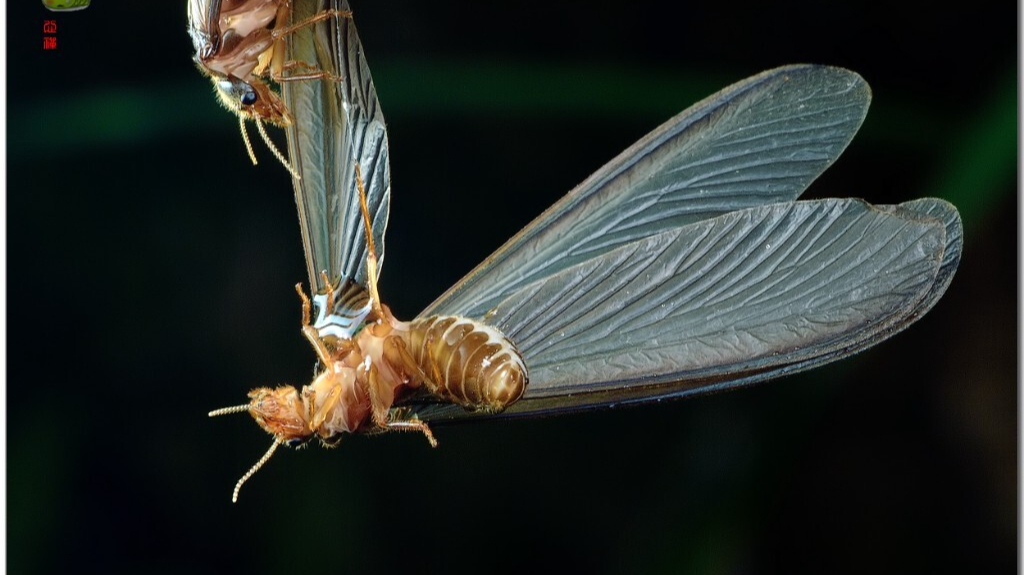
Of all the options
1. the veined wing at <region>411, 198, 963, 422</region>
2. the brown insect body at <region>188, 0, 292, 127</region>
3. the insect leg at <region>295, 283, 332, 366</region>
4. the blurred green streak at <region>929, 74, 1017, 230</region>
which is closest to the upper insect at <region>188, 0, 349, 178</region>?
the brown insect body at <region>188, 0, 292, 127</region>

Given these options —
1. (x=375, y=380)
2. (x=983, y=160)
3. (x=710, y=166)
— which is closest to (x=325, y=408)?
(x=375, y=380)

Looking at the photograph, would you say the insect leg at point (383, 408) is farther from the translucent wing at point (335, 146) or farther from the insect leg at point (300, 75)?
the insect leg at point (300, 75)

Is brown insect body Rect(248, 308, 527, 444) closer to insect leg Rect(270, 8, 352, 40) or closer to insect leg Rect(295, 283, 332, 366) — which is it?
insect leg Rect(295, 283, 332, 366)

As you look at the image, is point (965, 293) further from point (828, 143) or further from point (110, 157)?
point (110, 157)

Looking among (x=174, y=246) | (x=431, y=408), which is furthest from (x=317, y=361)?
(x=174, y=246)

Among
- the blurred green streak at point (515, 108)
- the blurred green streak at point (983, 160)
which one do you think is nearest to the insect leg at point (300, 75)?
the blurred green streak at point (515, 108)

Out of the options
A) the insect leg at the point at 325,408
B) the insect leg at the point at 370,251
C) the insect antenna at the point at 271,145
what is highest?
the insect antenna at the point at 271,145
